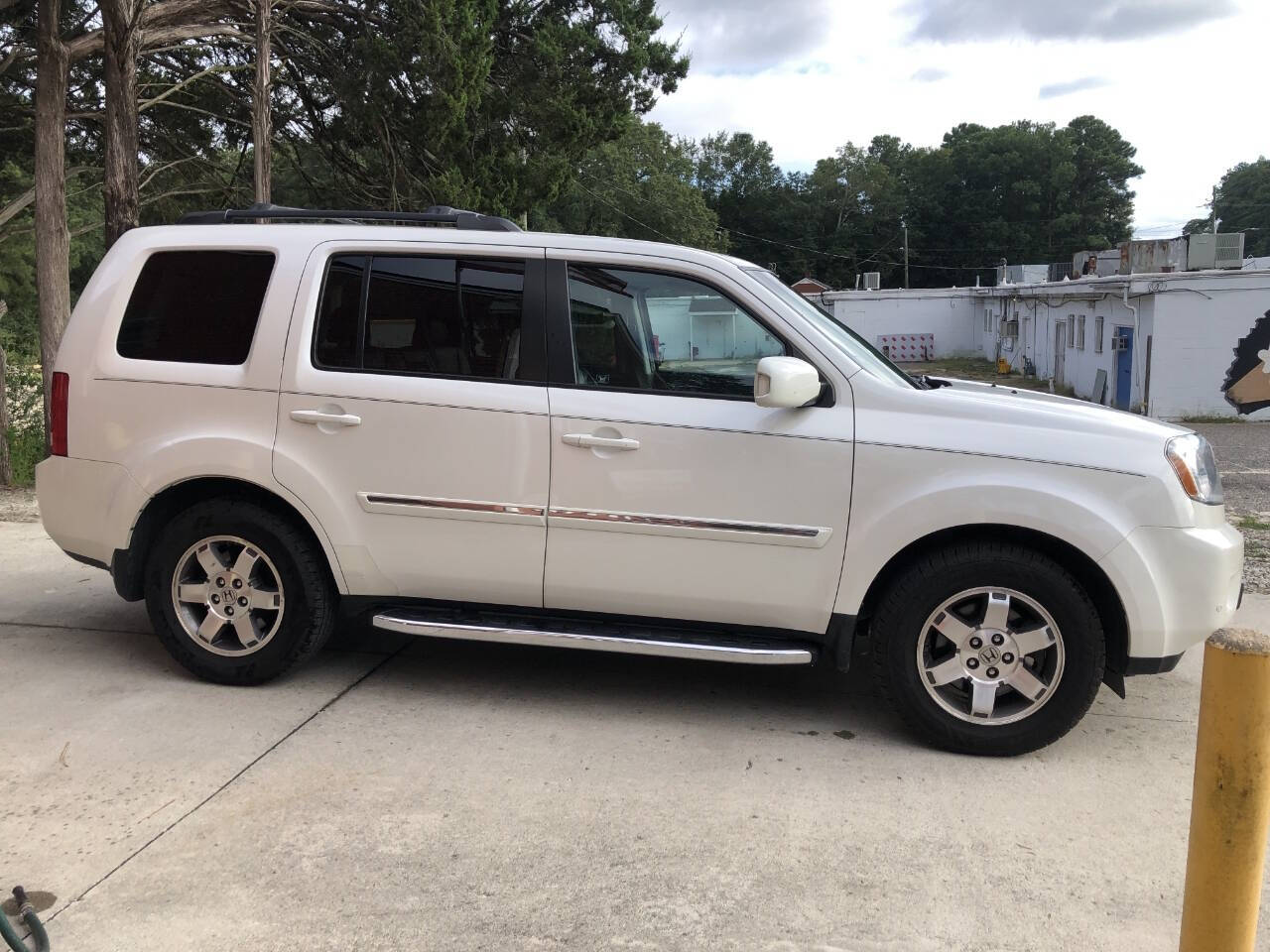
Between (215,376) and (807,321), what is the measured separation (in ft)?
8.10

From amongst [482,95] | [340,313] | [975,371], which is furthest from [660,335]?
[975,371]

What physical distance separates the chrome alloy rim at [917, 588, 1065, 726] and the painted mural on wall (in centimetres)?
2124

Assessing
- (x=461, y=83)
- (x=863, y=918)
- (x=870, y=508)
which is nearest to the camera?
(x=863, y=918)

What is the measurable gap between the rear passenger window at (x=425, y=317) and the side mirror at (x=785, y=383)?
3.31 feet

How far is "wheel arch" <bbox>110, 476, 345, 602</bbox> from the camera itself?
4738 mm

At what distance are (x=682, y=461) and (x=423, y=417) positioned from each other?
1.06 m

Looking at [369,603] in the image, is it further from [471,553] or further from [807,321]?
[807,321]

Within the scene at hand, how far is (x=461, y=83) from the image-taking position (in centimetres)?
1467

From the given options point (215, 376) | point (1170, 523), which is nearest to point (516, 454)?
point (215, 376)

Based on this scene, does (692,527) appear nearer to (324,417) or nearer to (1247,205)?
(324,417)

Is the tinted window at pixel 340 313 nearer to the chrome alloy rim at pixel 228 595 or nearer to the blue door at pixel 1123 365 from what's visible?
the chrome alloy rim at pixel 228 595

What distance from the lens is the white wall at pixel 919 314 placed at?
4738cm

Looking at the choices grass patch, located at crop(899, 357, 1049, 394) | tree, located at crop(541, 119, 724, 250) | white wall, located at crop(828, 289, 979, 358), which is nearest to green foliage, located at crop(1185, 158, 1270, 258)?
tree, located at crop(541, 119, 724, 250)

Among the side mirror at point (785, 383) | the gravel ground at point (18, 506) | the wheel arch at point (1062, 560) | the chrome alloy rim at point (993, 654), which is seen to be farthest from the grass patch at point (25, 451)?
the chrome alloy rim at point (993, 654)
